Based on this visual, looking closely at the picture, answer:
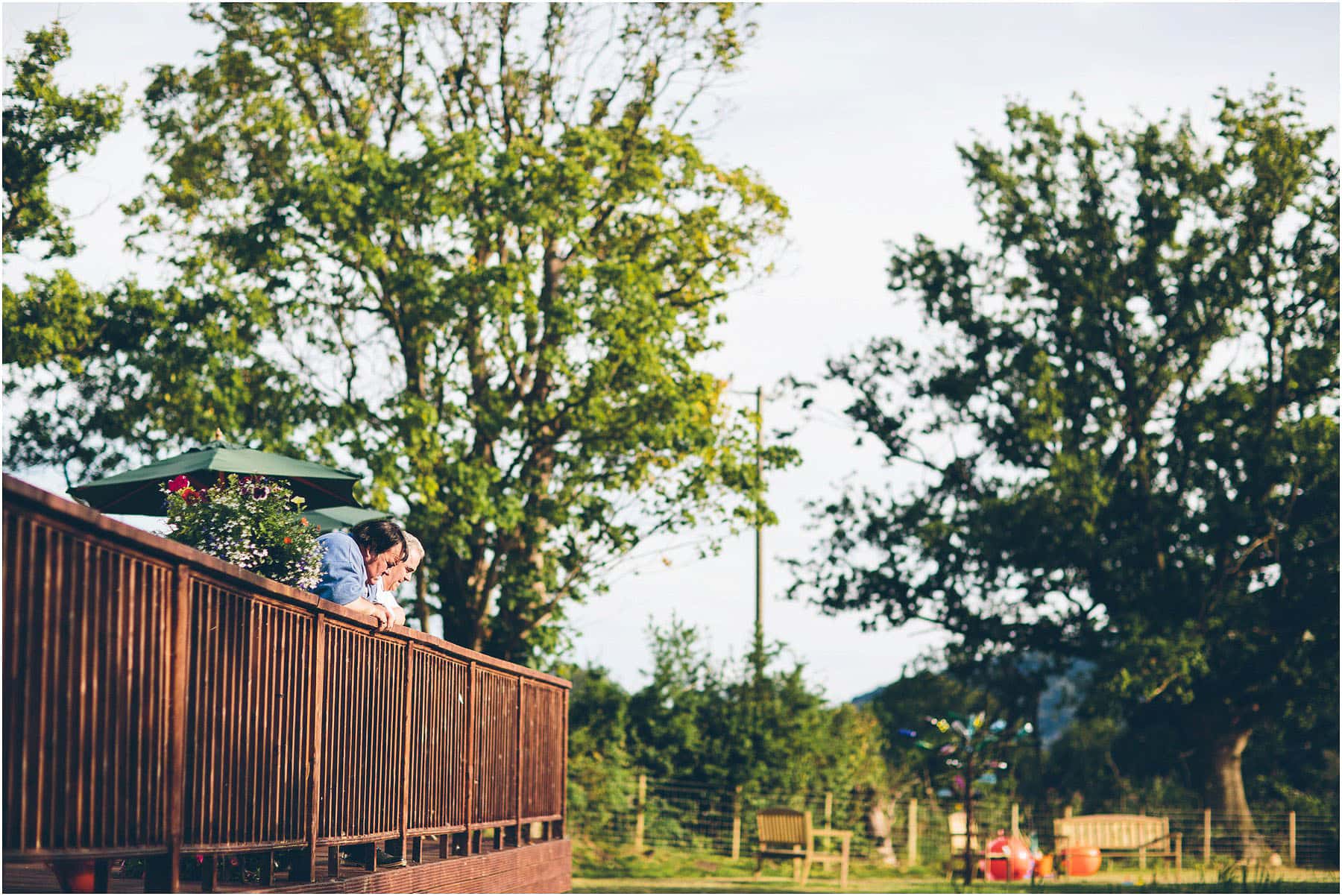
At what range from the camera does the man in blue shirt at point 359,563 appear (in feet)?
23.9

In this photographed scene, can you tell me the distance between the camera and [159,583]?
4965 millimetres

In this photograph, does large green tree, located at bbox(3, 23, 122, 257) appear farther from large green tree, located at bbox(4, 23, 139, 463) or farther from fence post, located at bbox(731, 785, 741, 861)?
fence post, located at bbox(731, 785, 741, 861)

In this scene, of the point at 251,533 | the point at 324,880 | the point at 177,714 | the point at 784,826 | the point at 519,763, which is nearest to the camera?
the point at 177,714

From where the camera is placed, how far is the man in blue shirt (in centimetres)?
728

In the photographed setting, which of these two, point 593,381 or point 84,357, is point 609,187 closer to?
point 593,381

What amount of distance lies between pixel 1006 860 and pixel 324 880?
18023 millimetres

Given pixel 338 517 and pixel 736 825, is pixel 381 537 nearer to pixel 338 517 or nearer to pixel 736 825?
pixel 338 517

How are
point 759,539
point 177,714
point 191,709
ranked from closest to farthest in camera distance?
point 177,714 → point 191,709 → point 759,539

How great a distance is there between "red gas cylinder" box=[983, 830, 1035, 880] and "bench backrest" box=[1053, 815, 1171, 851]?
1273 millimetres

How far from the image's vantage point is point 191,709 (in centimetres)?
525

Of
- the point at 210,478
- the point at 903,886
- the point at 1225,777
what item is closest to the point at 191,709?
the point at 210,478

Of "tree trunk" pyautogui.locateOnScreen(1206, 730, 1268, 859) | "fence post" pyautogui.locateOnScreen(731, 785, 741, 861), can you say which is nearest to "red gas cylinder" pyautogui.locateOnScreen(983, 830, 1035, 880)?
"fence post" pyautogui.locateOnScreen(731, 785, 741, 861)

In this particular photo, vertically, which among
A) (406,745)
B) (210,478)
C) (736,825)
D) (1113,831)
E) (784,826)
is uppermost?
(210,478)

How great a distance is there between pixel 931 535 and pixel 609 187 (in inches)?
440
